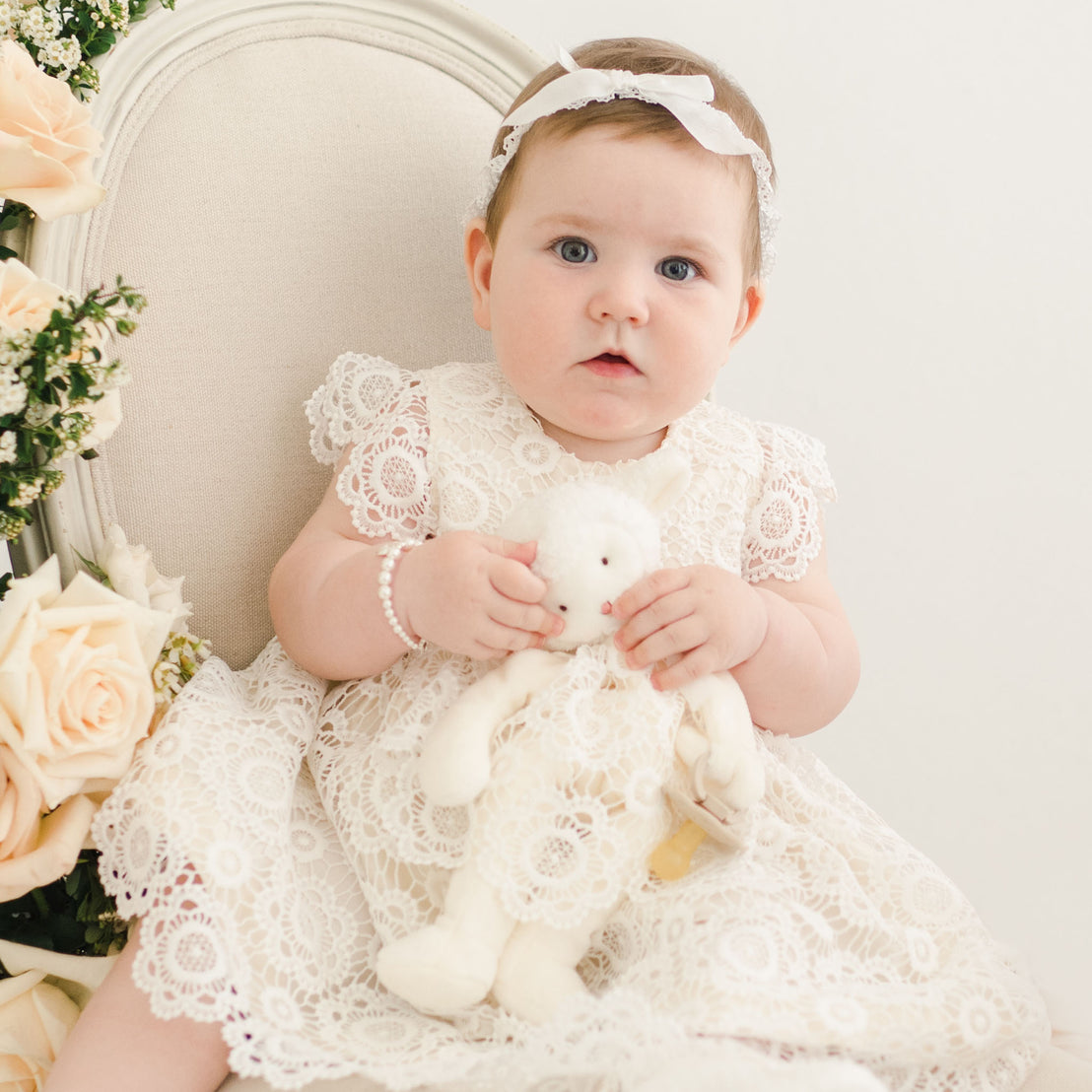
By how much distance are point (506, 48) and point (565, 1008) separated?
1.05 meters

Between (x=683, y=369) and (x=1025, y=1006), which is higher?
(x=683, y=369)

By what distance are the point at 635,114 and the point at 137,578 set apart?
0.62 meters

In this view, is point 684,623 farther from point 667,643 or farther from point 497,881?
point 497,881

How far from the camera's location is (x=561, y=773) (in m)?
0.94

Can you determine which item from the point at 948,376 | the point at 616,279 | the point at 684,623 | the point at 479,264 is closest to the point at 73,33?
the point at 479,264

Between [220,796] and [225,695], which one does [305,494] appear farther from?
[220,796]

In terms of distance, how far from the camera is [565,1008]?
792mm

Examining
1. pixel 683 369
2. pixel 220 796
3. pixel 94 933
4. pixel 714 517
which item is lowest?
pixel 94 933

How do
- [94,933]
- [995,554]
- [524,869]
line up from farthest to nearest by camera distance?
[995,554] → [94,933] → [524,869]

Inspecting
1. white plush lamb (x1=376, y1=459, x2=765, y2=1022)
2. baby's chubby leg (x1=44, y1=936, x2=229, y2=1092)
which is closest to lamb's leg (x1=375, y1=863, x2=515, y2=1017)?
white plush lamb (x1=376, y1=459, x2=765, y2=1022)

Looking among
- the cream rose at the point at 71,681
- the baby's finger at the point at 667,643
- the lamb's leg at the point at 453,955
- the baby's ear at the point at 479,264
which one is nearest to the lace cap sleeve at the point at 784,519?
the baby's finger at the point at 667,643

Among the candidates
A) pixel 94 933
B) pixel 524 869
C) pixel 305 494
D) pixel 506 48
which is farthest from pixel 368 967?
pixel 506 48

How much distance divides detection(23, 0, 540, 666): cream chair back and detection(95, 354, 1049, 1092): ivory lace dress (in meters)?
0.07

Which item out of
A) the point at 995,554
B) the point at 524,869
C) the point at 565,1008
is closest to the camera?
the point at 565,1008
